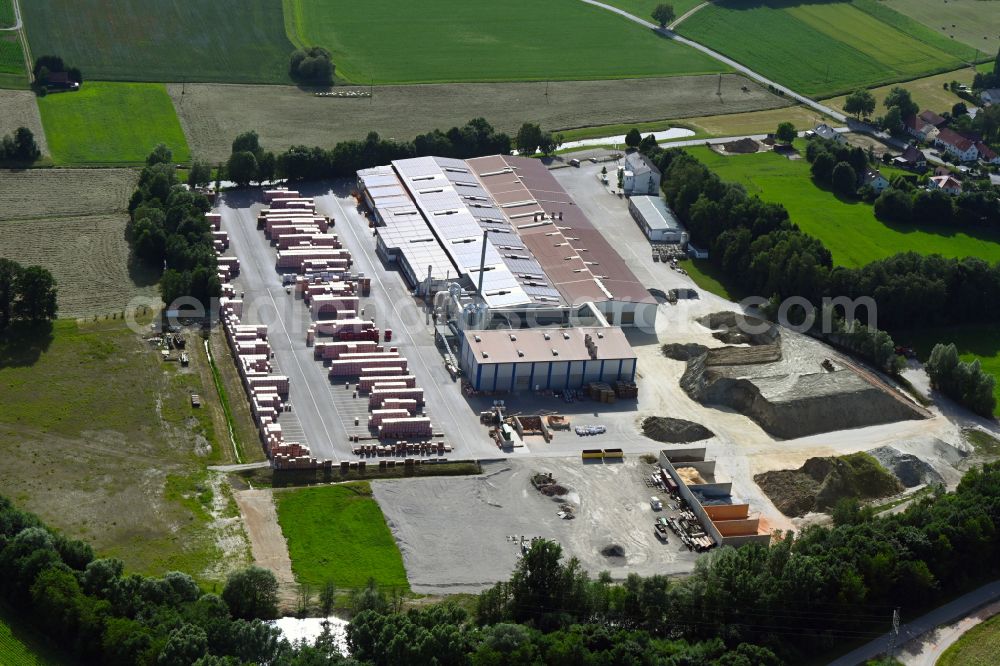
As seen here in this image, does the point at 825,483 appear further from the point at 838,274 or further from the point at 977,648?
the point at 838,274

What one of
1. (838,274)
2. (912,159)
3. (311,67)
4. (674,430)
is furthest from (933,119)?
(674,430)

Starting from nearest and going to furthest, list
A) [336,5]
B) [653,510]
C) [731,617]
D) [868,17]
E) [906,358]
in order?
[731,617]
[653,510]
[906,358]
[336,5]
[868,17]

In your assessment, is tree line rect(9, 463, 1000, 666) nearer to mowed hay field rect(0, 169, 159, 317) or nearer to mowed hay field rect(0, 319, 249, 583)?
mowed hay field rect(0, 319, 249, 583)

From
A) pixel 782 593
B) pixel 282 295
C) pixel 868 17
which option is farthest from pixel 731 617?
pixel 868 17

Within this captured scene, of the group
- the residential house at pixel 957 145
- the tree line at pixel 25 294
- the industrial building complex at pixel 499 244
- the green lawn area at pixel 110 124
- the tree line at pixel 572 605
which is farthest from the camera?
the residential house at pixel 957 145

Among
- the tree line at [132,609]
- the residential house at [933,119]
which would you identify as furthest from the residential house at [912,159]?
the tree line at [132,609]

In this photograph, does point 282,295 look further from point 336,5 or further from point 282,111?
point 336,5

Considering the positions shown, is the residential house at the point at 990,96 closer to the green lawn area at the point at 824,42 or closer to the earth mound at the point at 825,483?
the green lawn area at the point at 824,42
